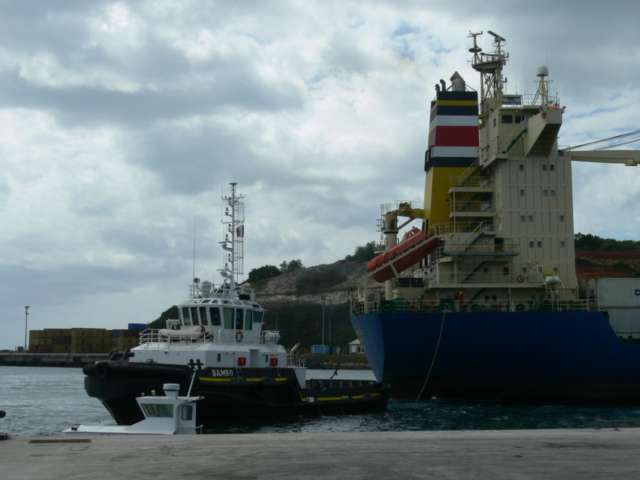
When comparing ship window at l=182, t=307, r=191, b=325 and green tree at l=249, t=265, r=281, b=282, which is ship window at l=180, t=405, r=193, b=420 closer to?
ship window at l=182, t=307, r=191, b=325

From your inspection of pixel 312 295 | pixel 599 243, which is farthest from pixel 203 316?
pixel 312 295

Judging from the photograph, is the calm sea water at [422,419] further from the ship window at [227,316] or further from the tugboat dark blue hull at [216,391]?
the ship window at [227,316]

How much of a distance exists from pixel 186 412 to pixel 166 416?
1.72 feet

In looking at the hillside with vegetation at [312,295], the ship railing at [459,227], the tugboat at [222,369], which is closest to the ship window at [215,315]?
the tugboat at [222,369]

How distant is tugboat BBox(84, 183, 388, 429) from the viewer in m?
24.0

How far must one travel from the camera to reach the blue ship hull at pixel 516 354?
32031mm

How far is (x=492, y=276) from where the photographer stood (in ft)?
119

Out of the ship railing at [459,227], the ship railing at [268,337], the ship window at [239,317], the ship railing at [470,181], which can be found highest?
the ship railing at [470,181]

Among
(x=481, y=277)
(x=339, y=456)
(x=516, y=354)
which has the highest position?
(x=481, y=277)

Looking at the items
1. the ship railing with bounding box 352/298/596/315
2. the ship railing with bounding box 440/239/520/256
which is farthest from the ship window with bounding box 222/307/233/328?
the ship railing with bounding box 440/239/520/256

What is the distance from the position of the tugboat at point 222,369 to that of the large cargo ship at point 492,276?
417 centimetres

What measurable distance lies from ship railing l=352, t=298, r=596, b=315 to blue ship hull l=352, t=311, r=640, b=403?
1.21 meters

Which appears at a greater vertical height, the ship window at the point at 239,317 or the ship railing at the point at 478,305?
the ship railing at the point at 478,305

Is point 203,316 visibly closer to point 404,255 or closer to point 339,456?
point 404,255
